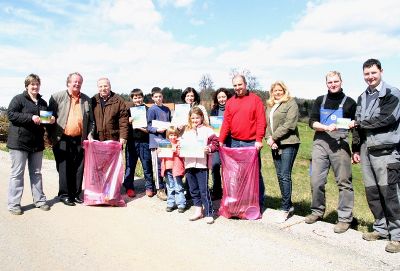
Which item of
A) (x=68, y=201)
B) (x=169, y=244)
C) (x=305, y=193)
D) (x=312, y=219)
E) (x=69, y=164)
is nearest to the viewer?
(x=169, y=244)

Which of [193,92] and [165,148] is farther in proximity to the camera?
[193,92]

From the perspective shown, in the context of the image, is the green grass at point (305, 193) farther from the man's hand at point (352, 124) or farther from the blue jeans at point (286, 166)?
the man's hand at point (352, 124)

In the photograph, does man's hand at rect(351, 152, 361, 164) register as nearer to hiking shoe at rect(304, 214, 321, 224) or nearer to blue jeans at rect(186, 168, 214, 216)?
hiking shoe at rect(304, 214, 321, 224)

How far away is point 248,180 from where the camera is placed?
5.34 meters

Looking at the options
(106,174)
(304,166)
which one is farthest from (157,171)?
(304,166)

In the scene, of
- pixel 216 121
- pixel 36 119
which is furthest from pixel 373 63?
pixel 36 119

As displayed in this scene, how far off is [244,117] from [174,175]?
1374 millimetres

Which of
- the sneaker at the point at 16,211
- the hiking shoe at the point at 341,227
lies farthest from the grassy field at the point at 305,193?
the sneaker at the point at 16,211

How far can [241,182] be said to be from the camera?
17.6 feet

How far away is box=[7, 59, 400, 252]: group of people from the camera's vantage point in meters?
4.46

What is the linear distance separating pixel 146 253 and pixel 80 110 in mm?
2897

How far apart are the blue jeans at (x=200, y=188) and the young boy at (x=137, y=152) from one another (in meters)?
1.45

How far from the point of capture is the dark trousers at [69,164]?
6074 mm

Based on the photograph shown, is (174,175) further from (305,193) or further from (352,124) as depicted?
(305,193)
